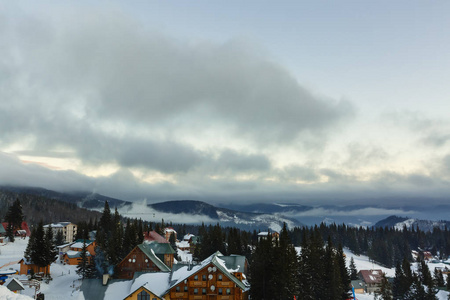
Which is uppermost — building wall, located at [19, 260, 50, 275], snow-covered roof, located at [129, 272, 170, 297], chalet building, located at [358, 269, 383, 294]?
snow-covered roof, located at [129, 272, 170, 297]

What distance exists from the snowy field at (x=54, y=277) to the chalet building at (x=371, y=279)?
428 ft

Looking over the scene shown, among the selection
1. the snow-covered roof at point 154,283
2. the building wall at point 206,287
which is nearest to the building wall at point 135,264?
the snow-covered roof at point 154,283

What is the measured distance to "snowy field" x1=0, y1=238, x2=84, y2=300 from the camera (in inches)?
A: 3286

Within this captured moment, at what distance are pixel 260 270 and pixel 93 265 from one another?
184ft

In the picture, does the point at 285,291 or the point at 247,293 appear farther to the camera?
the point at 247,293

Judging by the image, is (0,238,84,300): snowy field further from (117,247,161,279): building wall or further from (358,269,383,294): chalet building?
(358,269,383,294): chalet building

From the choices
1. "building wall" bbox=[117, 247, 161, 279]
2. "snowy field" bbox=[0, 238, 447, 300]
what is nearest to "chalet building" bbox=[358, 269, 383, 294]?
"snowy field" bbox=[0, 238, 447, 300]

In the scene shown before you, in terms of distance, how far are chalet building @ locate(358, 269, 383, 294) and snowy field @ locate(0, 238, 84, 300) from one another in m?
131

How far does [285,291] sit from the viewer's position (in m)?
67.4

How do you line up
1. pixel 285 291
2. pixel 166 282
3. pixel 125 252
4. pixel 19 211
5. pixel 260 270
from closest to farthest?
pixel 285 291 → pixel 260 270 → pixel 166 282 → pixel 125 252 → pixel 19 211

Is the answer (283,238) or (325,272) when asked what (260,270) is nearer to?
(283,238)

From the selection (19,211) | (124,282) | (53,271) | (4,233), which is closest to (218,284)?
(124,282)

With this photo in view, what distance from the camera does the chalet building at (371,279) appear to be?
160m

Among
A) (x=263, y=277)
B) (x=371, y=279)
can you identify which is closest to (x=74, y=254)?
(x=263, y=277)
